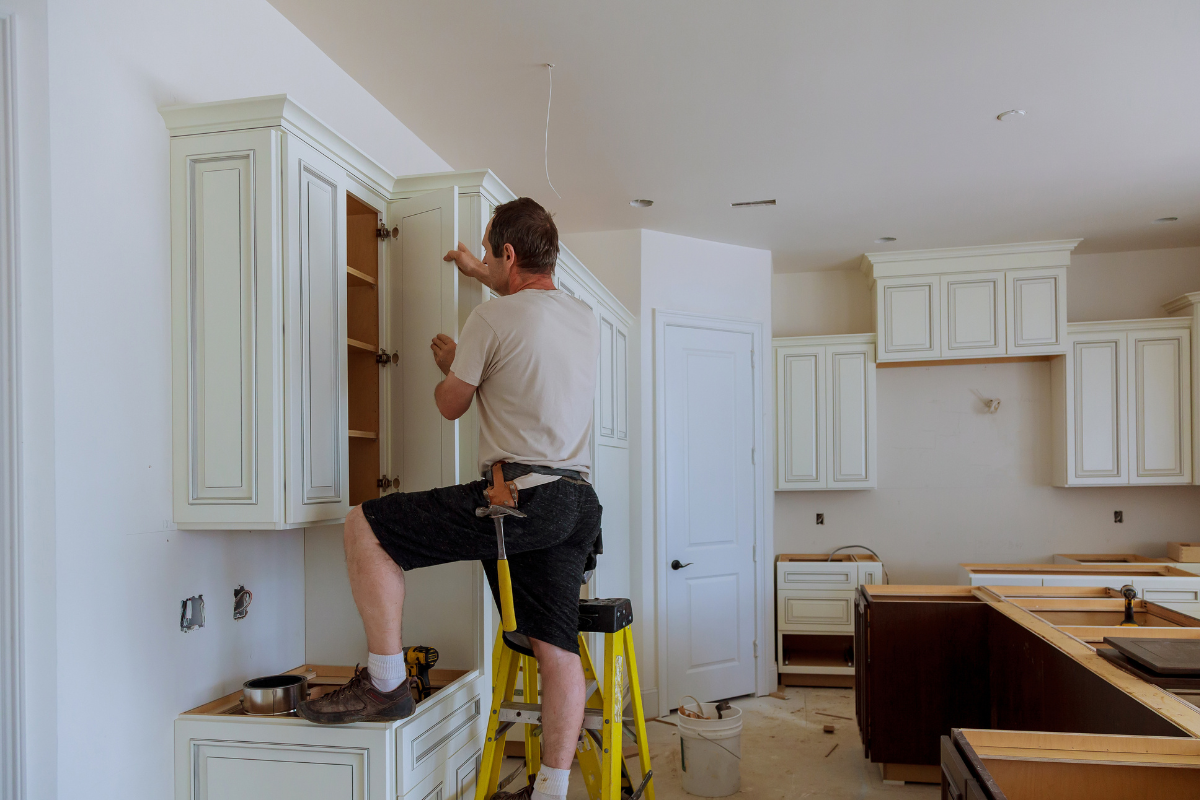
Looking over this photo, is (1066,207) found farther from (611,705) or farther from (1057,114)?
(611,705)

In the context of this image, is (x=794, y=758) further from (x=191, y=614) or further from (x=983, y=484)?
(x=191, y=614)

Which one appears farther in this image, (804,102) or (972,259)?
(972,259)

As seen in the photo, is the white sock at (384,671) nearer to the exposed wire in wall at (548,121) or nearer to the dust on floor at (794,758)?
the dust on floor at (794,758)

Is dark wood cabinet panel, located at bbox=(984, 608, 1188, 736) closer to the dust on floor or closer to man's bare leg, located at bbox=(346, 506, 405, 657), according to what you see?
the dust on floor

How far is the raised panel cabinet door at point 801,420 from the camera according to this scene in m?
5.66

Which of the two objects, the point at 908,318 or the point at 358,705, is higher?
the point at 908,318

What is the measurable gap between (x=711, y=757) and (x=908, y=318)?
325 centimetres

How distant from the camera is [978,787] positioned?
138cm

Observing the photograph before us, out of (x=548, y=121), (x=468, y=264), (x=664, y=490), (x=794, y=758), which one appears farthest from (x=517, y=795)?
(x=664, y=490)

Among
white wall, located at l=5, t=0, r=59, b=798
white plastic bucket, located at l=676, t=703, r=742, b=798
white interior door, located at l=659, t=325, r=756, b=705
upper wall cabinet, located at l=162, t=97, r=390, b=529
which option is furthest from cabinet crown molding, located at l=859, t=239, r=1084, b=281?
white wall, located at l=5, t=0, r=59, b=798

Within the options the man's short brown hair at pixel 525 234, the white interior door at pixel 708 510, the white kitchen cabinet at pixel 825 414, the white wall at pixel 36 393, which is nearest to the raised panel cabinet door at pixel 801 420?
the white kitchen cabinet at pixel 825 414

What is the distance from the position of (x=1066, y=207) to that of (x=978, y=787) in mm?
4177

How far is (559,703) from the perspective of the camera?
2.10 metres

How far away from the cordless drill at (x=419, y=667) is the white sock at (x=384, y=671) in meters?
0.31
